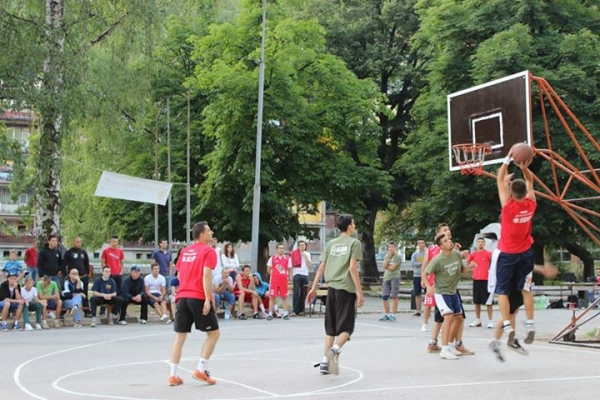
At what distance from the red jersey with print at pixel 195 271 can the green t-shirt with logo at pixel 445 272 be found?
4124mm

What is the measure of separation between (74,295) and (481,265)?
9997mm

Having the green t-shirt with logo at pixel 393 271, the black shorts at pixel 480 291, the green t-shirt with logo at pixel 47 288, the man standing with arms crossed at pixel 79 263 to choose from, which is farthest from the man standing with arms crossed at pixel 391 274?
the green t-shirt with logo at pixel 47 288

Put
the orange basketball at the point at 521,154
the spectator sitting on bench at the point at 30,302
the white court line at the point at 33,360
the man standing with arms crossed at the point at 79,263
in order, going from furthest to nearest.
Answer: the man standing with arms crossed at the point at 79,263, the spectator sitting on bench at the point at 30,302, the orange basketball at the point at 521,154, the white court line at the point at 33,360

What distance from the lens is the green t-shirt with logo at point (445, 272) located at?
13.3 m

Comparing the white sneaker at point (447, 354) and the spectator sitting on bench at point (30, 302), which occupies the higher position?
the spectator sitting on bench at point (30, 302)

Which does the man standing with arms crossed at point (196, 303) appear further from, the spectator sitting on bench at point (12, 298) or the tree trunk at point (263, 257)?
the tree trunk at point (263, 257)

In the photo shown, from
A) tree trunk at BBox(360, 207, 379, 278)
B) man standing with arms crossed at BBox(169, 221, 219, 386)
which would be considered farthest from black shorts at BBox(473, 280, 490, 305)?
tree trunk at BBox(360, 207, 379, 278)

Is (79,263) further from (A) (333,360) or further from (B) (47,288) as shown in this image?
(A) (333,360)

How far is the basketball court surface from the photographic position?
9.74 meters

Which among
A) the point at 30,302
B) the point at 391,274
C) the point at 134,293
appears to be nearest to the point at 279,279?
the point at 391,274

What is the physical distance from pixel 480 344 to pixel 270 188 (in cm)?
1845

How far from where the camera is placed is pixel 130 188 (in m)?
26.6

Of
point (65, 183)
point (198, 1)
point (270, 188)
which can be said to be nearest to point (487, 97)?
point (270, 188)

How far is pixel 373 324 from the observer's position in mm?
21016
